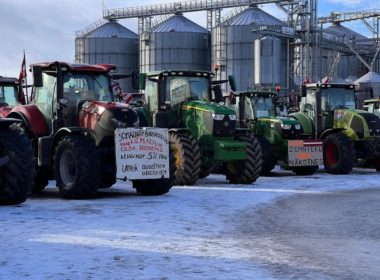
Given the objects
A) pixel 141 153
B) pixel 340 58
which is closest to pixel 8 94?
pixel 141 153

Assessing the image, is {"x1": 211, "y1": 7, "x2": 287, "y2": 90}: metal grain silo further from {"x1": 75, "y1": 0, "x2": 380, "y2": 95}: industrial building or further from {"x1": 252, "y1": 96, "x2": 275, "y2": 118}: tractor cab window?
{"x1": 252, "y1": 96, "x2": 275, "y2": 118}: tractor cab window

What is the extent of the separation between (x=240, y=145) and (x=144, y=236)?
744cm

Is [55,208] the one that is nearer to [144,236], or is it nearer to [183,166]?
[144,236]

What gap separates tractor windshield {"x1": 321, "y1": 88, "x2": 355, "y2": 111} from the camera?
809 inches

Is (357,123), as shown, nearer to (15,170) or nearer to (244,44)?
(15,170)

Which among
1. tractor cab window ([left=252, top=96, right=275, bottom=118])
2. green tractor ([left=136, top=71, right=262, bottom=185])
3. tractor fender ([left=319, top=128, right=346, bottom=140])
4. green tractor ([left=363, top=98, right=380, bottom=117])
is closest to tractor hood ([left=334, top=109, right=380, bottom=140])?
tractor fender ([left=319, top=128, right=346, bottom=140])

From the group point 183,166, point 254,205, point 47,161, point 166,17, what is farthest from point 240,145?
point 166,17

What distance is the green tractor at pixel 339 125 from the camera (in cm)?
1935

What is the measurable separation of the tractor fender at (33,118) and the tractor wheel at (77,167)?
2.73 feet

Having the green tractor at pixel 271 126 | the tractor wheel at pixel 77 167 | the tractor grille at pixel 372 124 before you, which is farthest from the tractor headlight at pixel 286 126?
the tractor wheel at pixel 77 167

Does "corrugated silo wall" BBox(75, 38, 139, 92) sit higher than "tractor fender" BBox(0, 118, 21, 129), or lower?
higher

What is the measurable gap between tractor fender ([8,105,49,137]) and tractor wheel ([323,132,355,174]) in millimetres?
9566

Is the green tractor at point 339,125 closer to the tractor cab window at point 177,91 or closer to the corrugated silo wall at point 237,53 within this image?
the tractor cab window at point 177,91

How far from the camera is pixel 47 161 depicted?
1231 cm
